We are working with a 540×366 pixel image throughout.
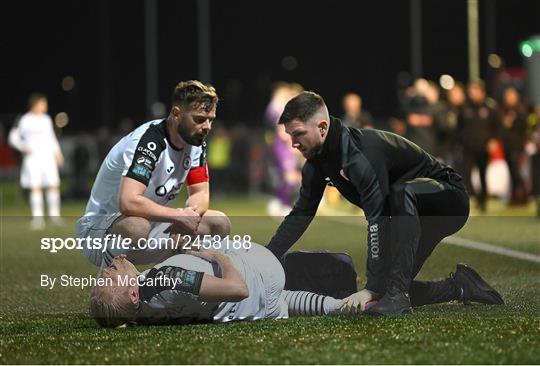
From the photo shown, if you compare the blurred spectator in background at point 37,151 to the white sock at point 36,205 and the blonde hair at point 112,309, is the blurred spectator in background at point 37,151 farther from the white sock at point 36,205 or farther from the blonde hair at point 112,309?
the blonde hair at point 112,309

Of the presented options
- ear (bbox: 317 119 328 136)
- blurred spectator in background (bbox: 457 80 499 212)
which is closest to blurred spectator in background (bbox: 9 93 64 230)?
blurred spectator in background (bbox: 457 80 499 212)

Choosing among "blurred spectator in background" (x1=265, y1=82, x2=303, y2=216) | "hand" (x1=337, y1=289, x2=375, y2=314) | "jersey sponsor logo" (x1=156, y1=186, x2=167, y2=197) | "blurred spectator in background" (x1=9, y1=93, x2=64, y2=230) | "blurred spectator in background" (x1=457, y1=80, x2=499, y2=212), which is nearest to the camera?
"hand" (x1=337, y1=289, x2=375, y2=314)

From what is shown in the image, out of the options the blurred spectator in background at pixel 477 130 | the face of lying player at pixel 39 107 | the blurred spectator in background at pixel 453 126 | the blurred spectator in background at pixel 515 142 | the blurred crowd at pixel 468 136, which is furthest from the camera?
the blurred spectator in background at pixel 515 142

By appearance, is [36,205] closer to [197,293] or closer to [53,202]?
[53,202]

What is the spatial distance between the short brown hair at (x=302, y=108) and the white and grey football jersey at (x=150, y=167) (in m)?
0.75

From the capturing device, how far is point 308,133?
6242 mm

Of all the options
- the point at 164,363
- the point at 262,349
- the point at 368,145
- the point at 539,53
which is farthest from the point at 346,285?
the point at 539,53

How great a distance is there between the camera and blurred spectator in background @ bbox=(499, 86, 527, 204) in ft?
57.8

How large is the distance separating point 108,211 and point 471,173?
1145 cm

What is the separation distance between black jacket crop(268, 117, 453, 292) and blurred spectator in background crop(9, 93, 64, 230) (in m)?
9.08

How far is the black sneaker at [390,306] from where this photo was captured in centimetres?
→ 611

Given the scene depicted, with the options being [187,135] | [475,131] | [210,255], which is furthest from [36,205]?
[210,255]

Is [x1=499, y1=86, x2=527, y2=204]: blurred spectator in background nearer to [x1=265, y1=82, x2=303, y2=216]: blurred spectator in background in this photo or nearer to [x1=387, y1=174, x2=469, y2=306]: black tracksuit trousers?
[x1=265, y1=82, x2=303, y2=216]: blurred spectator in background

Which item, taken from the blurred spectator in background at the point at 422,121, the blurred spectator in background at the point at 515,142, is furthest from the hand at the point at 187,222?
the blurred spectator in background at the point at 515,142
